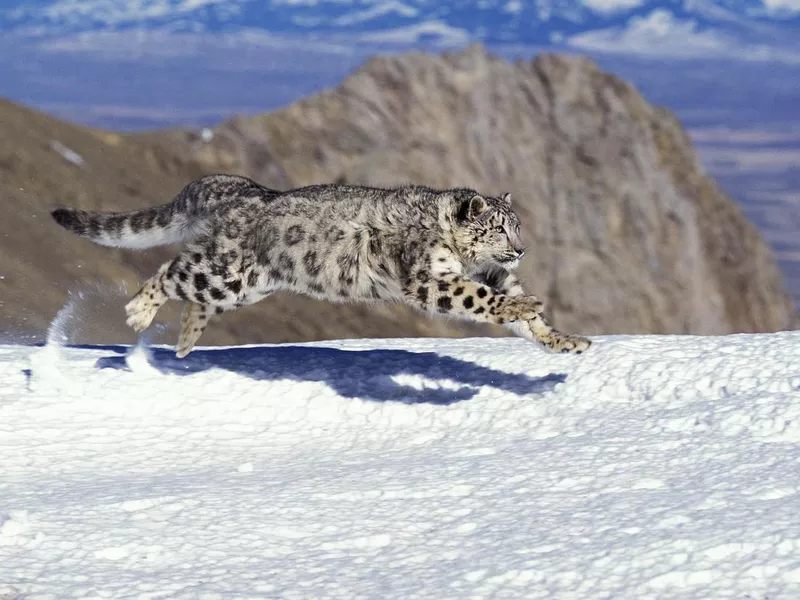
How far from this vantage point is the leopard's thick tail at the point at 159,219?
9852 mm

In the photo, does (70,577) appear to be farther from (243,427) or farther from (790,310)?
(790,310)

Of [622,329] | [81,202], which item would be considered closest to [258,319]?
[81,202]

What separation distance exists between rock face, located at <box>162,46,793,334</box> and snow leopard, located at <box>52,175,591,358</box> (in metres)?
36.4

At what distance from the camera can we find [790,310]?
5922 cm

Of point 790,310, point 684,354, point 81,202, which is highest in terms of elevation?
point 684,354

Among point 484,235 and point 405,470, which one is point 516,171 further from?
point 405,470

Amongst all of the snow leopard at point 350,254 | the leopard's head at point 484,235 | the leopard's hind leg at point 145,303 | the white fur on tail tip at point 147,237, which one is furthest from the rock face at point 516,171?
Answer: the leopard's head at point 484,235

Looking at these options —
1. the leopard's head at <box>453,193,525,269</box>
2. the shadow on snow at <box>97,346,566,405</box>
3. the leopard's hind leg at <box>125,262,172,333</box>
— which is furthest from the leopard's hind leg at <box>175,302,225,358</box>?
the leopard's head at <box>453,193,525,269</box>

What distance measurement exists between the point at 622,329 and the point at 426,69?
15.1 meters

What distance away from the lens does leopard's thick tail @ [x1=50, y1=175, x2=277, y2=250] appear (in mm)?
9852

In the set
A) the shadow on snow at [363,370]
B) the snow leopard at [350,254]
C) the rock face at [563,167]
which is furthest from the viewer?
the rock face at [563,167]

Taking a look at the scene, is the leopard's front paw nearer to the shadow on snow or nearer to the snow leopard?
the snow leopard

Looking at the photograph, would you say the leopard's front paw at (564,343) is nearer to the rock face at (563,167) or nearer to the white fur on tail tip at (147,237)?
the white fur on tail tip at (147,237)

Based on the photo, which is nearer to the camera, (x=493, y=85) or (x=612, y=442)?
(x=612, y=442)
